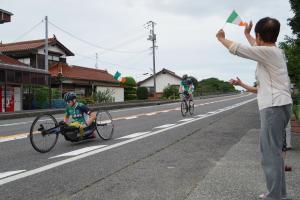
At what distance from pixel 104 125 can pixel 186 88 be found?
28.6ft

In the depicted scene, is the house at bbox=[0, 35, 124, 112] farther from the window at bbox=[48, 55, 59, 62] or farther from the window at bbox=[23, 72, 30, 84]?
the window at bbox=[23, 72, 30, 84]

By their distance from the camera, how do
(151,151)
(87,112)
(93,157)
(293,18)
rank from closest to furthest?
(93,157) → (151,151) → (87,112) → (293,18)

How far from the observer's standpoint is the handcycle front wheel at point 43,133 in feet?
24.3

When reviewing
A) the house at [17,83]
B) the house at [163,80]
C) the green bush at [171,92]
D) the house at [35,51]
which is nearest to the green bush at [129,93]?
the green bush at [171,92]

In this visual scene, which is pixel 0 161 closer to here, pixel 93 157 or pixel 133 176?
pixel 93 157

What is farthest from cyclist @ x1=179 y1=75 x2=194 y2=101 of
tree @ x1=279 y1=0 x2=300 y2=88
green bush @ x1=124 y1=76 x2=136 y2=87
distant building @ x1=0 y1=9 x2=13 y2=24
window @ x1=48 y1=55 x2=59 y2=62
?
green bush @ x1=124 y1=76 x2=136 y2=87

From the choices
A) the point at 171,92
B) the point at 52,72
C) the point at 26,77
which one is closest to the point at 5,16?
the point at 26,77

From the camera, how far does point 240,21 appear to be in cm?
426

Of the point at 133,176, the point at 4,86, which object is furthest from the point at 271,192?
the point at 4,86

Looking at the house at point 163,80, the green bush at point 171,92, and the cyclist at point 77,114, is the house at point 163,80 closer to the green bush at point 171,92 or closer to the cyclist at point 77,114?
the green bush at point 171,92

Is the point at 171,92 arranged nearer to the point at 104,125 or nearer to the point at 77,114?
the point at 104,125

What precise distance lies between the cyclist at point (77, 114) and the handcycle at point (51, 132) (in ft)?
0.32

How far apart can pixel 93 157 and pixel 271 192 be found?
3.69 m

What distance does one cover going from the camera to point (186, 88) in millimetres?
17391
